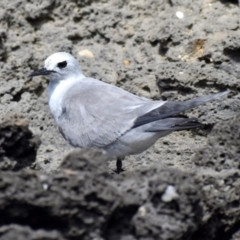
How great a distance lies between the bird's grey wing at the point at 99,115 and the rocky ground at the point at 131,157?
0.82ft

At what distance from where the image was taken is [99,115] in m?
5.90

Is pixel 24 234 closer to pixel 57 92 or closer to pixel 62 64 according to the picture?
pixel 57 92

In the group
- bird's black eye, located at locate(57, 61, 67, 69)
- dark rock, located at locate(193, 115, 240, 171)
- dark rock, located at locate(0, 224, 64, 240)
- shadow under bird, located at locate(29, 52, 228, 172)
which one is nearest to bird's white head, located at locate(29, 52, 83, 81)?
bird's black eye, located at locate(57, 61, 67, 69)

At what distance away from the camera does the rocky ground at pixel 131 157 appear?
435 centimetres

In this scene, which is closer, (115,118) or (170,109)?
(170,109)

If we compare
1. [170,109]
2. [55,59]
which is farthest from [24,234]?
[55,59]

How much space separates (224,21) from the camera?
6.66 meters

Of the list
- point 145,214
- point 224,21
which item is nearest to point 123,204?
point 145,214

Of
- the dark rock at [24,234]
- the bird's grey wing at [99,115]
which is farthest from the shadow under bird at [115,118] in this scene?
the dark rock at [24,234]

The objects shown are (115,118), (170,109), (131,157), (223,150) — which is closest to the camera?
(223,150)

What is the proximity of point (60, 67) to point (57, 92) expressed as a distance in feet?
0.61

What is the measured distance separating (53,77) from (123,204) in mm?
2278

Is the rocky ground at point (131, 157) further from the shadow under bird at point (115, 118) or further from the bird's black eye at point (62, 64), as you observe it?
the bird's black eye at point (62, 64)

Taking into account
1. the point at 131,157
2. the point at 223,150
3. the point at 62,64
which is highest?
the point at 223,150
